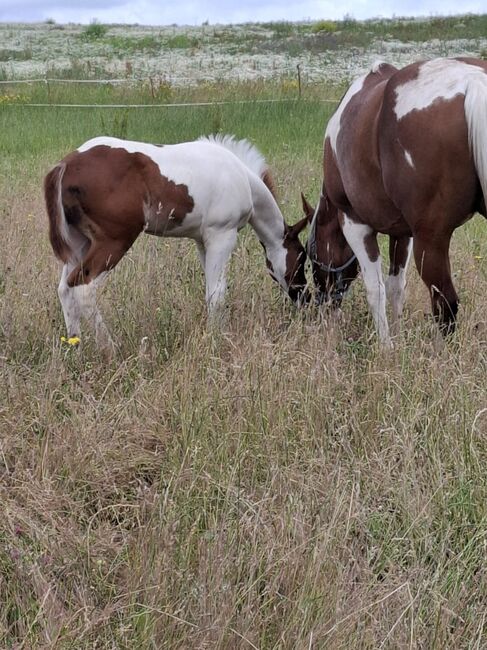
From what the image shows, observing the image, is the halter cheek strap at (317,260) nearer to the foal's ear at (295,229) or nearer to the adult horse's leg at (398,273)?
the foal's ear at (295,229)

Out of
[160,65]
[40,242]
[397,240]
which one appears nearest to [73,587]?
[397,240]

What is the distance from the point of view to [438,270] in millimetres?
4242

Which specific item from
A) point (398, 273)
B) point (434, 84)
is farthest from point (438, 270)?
point (398, 273)

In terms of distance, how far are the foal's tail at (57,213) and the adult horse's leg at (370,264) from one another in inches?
66.4

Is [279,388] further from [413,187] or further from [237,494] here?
[413,187]

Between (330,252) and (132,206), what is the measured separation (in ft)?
4.82

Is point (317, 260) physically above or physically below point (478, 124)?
below

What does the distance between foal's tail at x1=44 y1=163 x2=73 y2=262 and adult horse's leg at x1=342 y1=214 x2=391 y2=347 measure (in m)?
1.69

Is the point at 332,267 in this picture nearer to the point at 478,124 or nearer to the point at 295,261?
the point at 295,261

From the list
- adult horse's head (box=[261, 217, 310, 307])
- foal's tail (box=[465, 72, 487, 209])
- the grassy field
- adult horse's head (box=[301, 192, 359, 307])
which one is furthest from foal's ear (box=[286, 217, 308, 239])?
foal's tail (box=[465, 72, 487, 209])

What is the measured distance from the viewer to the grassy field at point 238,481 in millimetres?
2279

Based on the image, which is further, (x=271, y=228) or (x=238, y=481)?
(x=271, y=228)

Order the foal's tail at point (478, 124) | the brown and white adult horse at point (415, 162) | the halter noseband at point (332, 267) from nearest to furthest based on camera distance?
1. the foal's tail at point (478, 124)
2. the brown and white adult horse at point (415, 162)
3. the halter noseband at point (332, 267)

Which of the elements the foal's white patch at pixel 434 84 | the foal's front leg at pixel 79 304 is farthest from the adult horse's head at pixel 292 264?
the foal's white patch at pixel 434 84
